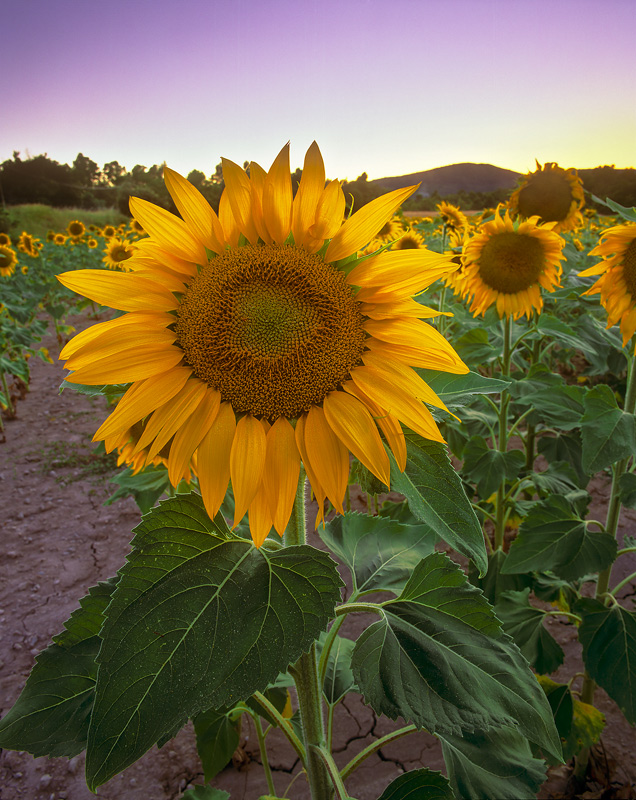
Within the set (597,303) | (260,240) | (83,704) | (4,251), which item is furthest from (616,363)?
(4,251)

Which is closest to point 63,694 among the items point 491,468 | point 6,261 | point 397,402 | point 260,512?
point 260,512

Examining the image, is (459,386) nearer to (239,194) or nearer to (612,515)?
(239,194)

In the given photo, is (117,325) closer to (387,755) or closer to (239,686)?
(239,686)

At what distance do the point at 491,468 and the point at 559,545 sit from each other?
1.78ft

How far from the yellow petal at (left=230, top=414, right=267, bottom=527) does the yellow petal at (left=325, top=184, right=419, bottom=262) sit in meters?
0.27

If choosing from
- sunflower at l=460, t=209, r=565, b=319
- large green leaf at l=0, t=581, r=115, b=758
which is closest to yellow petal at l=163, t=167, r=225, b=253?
large green leaf at l=0, t=581, r=115, b=758

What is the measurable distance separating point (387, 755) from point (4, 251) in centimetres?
866

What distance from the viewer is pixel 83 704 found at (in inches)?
33.4

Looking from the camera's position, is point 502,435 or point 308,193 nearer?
point 308,193

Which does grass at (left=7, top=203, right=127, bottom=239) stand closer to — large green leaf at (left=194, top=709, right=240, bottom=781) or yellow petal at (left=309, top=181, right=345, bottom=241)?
large green leaf at (left=194, top=709, right=240, bottom=781)

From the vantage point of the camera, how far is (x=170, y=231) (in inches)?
29.9

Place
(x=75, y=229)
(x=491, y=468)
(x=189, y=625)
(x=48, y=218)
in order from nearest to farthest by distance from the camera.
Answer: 1. (x=189, y=625)
2. (x=491, y=468)
3. (x=75, y=229)
4. (x=48, y=218)

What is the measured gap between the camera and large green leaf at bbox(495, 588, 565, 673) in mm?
1808

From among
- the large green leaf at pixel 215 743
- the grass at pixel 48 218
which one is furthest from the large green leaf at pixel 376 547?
the grass at pixel 48 218
